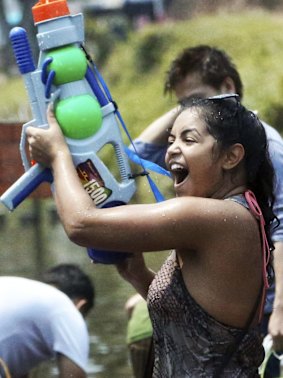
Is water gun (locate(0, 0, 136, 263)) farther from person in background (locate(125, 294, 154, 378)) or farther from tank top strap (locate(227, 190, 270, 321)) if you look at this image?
person in background (locate(125, 294, 154, 378))

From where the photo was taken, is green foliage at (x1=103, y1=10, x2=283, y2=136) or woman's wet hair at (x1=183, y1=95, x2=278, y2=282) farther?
green foliage at (x1=103, y1=10, x2=283, y2=136)

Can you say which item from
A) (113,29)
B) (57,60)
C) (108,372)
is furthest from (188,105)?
(113,29)

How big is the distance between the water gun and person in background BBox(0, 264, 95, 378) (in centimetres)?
114

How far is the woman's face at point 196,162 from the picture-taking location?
9.61ft

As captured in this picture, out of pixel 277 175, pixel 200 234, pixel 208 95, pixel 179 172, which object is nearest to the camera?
pixel 200 234

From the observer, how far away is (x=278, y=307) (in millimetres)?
4012

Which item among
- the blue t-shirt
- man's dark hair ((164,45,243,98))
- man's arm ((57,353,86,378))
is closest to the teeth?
the blue t-shirt

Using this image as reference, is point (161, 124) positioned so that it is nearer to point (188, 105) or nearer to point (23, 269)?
point (188, 105)

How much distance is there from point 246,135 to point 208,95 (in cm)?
148

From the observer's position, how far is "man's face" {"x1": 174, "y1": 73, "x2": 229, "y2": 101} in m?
4.50

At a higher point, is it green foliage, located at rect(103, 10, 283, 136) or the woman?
the woman

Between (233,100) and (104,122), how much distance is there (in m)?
0.35

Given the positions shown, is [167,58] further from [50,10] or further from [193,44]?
[50,10]

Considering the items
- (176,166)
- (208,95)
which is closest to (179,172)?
(176,166)
